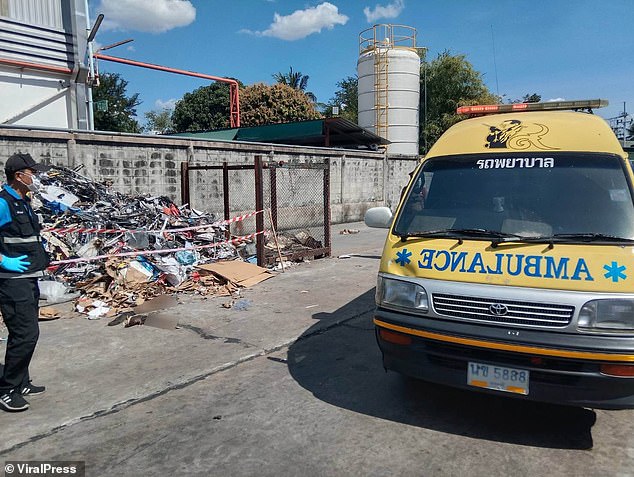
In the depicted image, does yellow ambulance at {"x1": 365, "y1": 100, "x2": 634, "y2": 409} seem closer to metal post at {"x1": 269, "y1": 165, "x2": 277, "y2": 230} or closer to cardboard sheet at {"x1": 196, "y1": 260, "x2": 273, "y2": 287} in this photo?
cardboard sheet at {"x1": 196, "y1": 260, "x2": 273, "y2": 287}

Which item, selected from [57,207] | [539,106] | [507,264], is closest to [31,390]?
[507,264]

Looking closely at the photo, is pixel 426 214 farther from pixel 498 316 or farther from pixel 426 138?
pixel 426 138

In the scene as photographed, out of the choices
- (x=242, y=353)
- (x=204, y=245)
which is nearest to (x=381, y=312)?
(x=242, y=353)

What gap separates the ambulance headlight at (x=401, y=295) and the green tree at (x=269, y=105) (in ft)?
112

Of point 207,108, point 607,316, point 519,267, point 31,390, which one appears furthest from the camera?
point 207,108

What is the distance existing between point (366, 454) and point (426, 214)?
6.51 feet

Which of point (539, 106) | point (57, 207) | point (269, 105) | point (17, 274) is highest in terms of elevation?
point (269, 105)

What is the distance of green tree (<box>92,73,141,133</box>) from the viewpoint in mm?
37000

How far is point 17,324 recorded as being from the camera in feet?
12.6

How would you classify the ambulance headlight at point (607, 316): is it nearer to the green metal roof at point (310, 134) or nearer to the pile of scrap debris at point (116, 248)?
the pile of scrap debris at point (116, 248)

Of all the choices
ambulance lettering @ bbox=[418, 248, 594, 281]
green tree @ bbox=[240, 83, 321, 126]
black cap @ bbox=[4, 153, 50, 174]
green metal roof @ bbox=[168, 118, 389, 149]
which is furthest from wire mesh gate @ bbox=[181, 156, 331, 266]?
green tree @ bbox=[240, 83, 321, 126]

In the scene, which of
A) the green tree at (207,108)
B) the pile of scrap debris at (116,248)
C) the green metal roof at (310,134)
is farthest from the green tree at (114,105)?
the pile of scrap debris at (116,248)

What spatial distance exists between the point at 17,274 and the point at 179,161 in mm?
8970

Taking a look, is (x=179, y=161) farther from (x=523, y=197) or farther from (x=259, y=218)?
(x=523, y=197)
